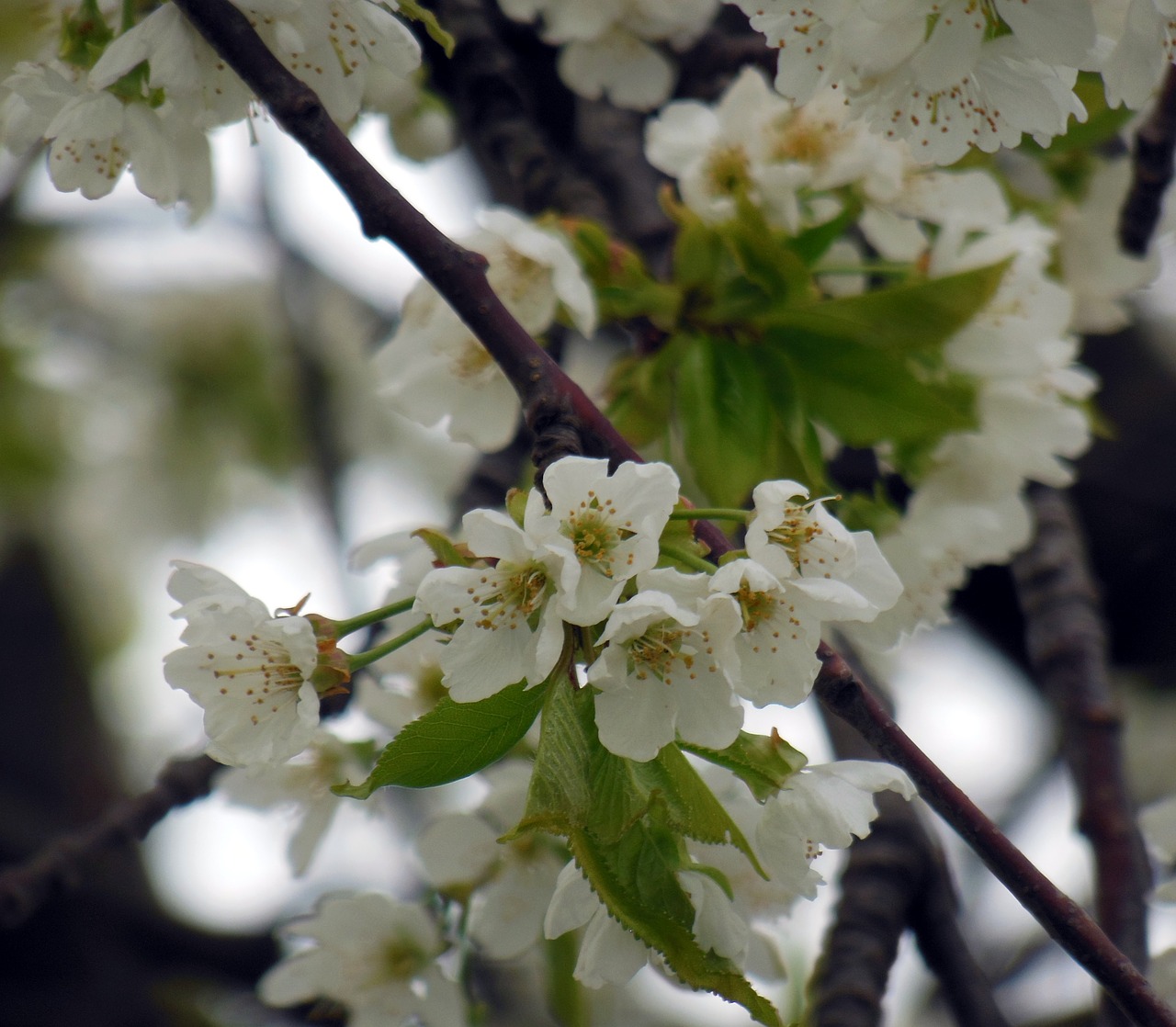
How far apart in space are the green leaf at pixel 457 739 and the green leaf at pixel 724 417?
0.38 meters

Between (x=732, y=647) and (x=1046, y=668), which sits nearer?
(x=732, y=647)

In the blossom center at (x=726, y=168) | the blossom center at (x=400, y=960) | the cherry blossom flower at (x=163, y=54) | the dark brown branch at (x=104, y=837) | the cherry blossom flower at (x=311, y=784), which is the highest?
the cherry blossom flower at (x=163, y=54)

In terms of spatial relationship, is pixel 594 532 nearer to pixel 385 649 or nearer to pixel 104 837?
pixel 385 649

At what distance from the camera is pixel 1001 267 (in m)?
1.21

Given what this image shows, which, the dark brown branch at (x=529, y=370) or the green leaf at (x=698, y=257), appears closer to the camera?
the dark brown branch at (x=529, y=370)

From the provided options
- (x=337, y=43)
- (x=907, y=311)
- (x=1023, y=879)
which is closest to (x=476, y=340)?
(x=337, y=43)

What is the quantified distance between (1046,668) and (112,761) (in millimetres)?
2230

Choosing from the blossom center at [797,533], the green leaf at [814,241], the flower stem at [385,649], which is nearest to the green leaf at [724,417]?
the green leaf at [814,241]

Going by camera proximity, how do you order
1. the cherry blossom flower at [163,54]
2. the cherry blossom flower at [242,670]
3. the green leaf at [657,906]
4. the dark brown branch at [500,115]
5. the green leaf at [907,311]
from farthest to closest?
the dark brown branch at [500,115] < the green leaf at [907,311] < the cherry blossom flower at [163,54] < the cherry blossom flower at [242,670] < the green leaf at [657,906]

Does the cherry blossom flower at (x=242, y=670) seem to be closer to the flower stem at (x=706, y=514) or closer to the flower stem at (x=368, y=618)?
the flower stem at (x=368, y=618)

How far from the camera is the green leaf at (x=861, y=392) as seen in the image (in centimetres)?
123

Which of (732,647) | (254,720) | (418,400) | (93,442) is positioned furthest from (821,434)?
(93,442)

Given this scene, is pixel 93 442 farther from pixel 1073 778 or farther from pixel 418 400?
pixel 1073 778

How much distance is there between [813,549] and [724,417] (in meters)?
0.38
